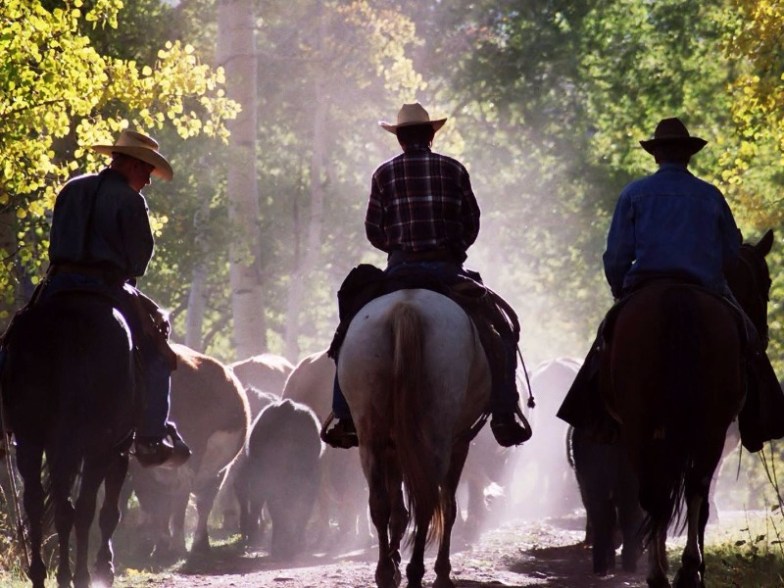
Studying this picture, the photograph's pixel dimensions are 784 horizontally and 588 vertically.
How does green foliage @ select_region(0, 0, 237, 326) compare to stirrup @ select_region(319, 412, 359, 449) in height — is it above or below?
above

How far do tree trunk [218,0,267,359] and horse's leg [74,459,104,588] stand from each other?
→ 689 inches

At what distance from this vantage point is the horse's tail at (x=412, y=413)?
8.48 meters

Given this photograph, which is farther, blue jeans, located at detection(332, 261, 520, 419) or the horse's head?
the horse's head

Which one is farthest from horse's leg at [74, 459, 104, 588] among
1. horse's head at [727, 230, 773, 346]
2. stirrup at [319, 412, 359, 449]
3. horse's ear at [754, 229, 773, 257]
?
horse's ear at [754, 229, 773, 257]

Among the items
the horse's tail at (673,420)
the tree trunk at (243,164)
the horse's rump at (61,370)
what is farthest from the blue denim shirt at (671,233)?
the tree trunk at (243,164)

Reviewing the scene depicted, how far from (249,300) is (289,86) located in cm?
1720

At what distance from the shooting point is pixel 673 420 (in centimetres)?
823

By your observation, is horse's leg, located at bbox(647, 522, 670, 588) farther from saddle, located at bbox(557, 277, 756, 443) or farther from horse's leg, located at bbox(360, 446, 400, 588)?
horse's leg, located at bbox(360, 446, 400, 588)

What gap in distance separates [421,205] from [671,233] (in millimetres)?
1677

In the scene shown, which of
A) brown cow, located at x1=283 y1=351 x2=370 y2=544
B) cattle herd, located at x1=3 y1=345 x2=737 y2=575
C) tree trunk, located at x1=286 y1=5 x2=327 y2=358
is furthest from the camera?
tree trunk, located at x1=286 y1=5 x2=327 y2=358

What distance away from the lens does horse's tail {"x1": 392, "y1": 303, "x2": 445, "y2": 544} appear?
848 cm

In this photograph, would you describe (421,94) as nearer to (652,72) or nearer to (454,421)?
(652,72)

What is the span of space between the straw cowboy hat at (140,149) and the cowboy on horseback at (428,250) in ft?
5.37

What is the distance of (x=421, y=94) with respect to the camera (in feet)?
132
